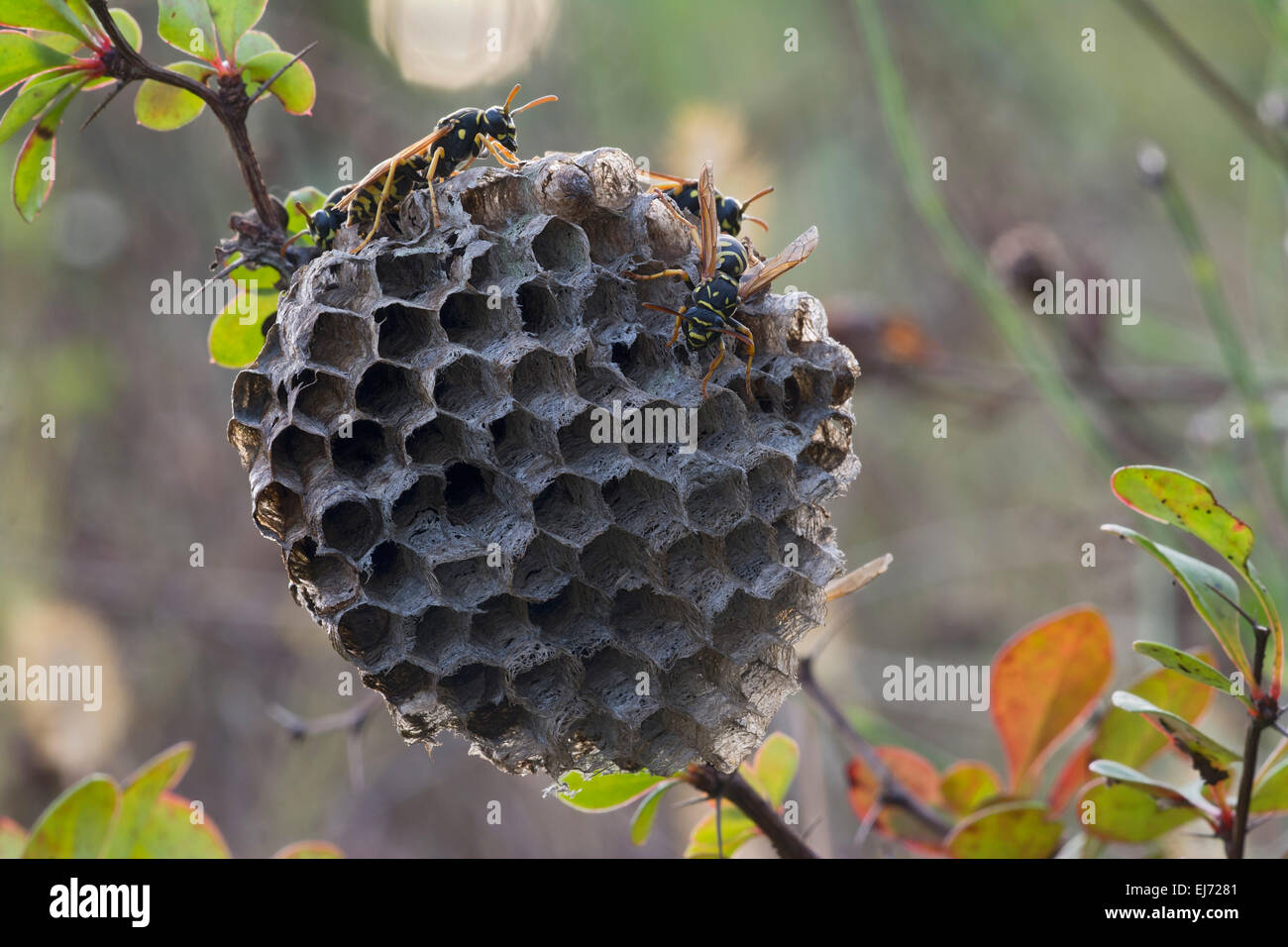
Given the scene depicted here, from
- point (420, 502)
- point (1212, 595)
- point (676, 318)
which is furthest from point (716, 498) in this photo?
point (1212, 595)

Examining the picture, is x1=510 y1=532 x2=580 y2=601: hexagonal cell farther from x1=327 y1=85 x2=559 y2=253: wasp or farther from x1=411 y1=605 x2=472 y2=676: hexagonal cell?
x1=327 y1=85 x2=559 y2=253: wasp

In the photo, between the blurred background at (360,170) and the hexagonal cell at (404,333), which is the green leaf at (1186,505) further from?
the blurred background at (360,170)

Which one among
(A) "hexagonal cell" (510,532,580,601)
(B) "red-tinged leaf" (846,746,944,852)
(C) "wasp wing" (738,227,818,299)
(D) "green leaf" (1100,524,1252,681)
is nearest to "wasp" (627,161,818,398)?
(C) "wasp wing" (738,227,818,299)

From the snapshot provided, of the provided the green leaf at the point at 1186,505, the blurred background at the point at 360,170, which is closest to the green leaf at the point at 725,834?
the green leaf at the point at 1186,505

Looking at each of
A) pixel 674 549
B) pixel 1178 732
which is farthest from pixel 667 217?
pixel 1178 732

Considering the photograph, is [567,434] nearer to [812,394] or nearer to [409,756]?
[812,394]
